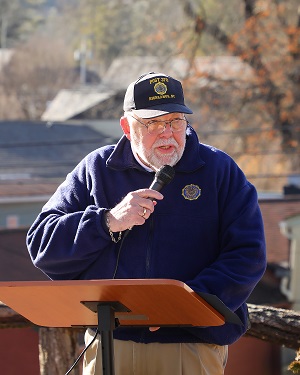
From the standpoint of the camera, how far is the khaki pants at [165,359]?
348 cm

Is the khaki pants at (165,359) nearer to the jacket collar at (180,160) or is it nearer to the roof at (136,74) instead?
the jacket collar at (180,160)

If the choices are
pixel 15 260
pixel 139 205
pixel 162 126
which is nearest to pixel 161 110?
pixel 162 126

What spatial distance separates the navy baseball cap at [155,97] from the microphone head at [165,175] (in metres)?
0.25

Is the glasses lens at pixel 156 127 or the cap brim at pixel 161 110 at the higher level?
the cap brim at pixel 161 110

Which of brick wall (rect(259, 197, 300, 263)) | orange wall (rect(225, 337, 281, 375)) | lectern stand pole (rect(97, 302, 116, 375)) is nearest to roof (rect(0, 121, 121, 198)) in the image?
brick wall (rect(259, 197, 300, 263))

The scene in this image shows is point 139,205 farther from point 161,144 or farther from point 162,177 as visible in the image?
Answer: point 161,144

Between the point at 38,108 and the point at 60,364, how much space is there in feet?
176

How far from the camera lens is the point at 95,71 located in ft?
226

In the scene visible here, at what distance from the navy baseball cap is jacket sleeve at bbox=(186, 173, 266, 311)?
1.34ft

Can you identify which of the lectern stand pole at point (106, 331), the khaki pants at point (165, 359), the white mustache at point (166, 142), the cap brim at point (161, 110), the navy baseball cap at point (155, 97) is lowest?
the khaki pants at point (165, 359)

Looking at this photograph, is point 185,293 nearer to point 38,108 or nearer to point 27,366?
point 27,366

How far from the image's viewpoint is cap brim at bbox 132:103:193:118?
3.46 m

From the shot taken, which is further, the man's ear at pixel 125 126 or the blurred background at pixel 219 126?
the blurred background at pixel 219 126

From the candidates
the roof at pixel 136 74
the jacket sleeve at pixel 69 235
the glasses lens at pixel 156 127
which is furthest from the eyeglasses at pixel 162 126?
the roof at pixel 136 74
